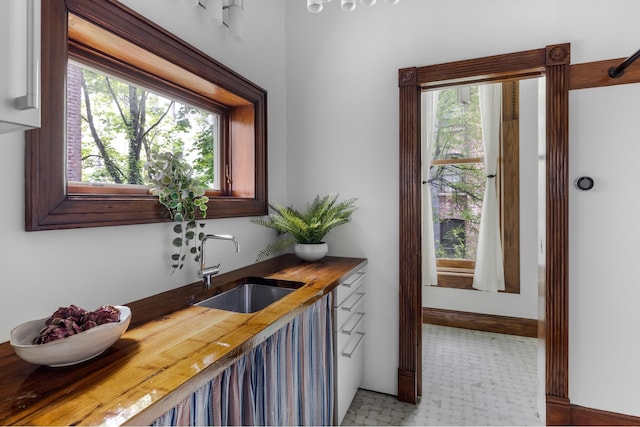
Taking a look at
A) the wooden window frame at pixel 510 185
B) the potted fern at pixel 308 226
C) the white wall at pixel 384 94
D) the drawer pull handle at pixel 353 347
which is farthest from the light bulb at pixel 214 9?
the wooden window frame at pixel 510 185

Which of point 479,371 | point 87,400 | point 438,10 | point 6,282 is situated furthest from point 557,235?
point 6,282

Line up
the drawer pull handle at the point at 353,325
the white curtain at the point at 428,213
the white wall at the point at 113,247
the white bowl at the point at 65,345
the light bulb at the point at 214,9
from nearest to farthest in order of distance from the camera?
the white bowl at the point at 65,345, the white wall at the point at 113,247, the light bulb at the point at 214,9, the drawer pull handle at the point at 353,325, the white curtain at the point at 428,213

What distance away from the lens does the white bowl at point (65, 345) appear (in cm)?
73

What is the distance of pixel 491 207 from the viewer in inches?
121

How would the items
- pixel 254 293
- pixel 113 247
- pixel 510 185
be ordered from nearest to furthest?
1. pixel 113 247
2. pixel 254 293
3. pixel 510 185

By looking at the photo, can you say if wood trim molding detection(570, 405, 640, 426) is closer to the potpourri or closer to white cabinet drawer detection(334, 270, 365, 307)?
white cabinet drawer detection(334, 270, 365, 307)

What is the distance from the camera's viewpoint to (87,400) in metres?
0.65

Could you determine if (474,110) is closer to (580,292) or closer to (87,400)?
(580,292)

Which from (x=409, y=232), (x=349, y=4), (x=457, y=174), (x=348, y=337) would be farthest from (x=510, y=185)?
(x=349, y=4)

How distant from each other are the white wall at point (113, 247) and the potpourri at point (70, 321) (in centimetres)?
23

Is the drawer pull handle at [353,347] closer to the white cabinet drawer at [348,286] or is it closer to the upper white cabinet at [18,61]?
the white cabinet drawer at [348,286]

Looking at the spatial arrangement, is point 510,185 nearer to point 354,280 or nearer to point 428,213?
point 428,213

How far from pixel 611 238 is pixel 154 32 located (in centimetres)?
243

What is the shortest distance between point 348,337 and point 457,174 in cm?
226
